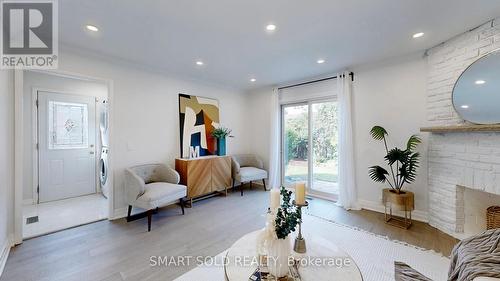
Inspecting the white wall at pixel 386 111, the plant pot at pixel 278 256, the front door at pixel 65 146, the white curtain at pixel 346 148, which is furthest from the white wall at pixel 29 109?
the white wall at pixel 386 111

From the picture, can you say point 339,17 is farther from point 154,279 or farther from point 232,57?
point 154,279

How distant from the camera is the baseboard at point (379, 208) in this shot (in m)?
3.11

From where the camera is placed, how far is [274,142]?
488cm

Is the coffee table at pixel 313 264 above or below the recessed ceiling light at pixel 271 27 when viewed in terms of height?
below

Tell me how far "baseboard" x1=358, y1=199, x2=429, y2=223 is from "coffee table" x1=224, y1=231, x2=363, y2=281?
7.96 feet

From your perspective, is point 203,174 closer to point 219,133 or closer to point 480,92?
→ point 219,133

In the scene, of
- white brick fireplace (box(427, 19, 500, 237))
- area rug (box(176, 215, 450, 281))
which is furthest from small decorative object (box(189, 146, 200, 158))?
white brick fireplace (box(427, 19, 500, 237))

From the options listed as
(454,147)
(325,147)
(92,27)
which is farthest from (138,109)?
(454,147)

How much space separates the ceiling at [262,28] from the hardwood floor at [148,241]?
2.51 metres

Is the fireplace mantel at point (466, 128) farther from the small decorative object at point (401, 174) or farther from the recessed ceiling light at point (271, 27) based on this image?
the recessed ceiling light at point (271, 27)

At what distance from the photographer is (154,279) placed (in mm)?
1894

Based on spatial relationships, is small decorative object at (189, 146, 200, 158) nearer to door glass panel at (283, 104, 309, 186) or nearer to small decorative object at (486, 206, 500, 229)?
door glass panel at (283, 104, 309, 186)

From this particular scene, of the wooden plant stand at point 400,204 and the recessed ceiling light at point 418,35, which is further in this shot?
the wooden plant stand at point 400,204

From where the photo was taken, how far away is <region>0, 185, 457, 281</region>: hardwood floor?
199 cm
